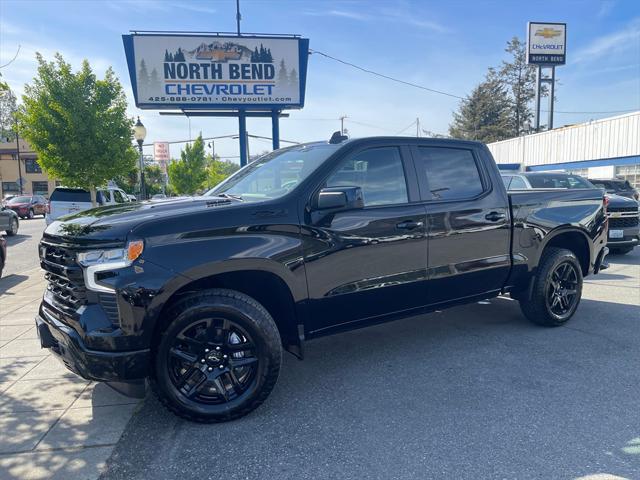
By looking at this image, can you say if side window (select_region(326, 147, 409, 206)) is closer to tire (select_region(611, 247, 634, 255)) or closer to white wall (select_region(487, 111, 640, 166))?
tire (select_region(611, 247, 634, 255))

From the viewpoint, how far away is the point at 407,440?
114 inches

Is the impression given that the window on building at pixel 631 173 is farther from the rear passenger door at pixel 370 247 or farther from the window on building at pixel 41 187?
the window on building at pixel 41 187

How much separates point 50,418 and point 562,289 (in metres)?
4.95

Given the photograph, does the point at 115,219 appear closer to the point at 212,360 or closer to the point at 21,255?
the point at 212,360

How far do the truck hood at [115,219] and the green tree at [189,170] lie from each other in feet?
132

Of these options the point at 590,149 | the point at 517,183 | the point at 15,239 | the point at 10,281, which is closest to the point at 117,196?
the point at 15,239

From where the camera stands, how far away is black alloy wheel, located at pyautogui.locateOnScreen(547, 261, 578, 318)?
496cm

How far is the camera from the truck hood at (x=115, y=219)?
2893 mm

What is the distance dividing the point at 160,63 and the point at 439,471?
1481 cm

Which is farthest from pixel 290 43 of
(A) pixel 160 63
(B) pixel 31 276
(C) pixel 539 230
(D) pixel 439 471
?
(D) pixel 439 471

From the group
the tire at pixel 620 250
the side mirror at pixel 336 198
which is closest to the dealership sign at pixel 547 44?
the tire at pixel 620 250

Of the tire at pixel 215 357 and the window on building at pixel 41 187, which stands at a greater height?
the window on building at pixel 41 187

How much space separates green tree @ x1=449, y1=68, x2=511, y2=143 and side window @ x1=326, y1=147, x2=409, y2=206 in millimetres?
56723

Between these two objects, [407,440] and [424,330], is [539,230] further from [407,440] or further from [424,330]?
[407,440]
